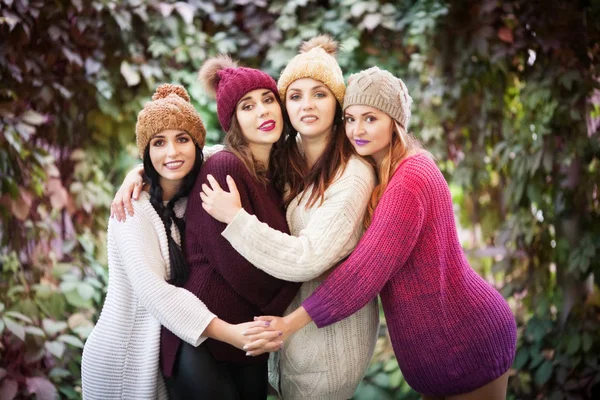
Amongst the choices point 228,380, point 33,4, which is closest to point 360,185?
point 228,380

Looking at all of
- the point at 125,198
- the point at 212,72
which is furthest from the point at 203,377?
the point at 212,72

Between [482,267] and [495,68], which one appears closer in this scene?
[495,68]

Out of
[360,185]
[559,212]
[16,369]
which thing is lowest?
[559,212]

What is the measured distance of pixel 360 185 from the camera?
184 centimetres

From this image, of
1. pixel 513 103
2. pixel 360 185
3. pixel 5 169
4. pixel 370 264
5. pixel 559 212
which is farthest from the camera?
pixel 513 103

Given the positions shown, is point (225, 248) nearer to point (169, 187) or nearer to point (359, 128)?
point (169, 187)

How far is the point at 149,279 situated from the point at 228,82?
2.08 ft

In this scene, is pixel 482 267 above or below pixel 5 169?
below

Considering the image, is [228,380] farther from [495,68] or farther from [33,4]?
[495,68]

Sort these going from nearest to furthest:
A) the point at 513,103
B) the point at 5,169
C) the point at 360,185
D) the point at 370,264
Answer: the point at 370,264
the point at 360,185
the point at 5,169
the point at 513,103

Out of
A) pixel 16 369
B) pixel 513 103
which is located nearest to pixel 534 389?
pixel 513 103

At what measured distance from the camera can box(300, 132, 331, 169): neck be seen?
2.01m

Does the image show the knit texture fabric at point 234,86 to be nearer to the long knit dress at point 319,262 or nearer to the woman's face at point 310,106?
the woman's face at point 310,106

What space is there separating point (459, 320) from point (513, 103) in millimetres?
1733
